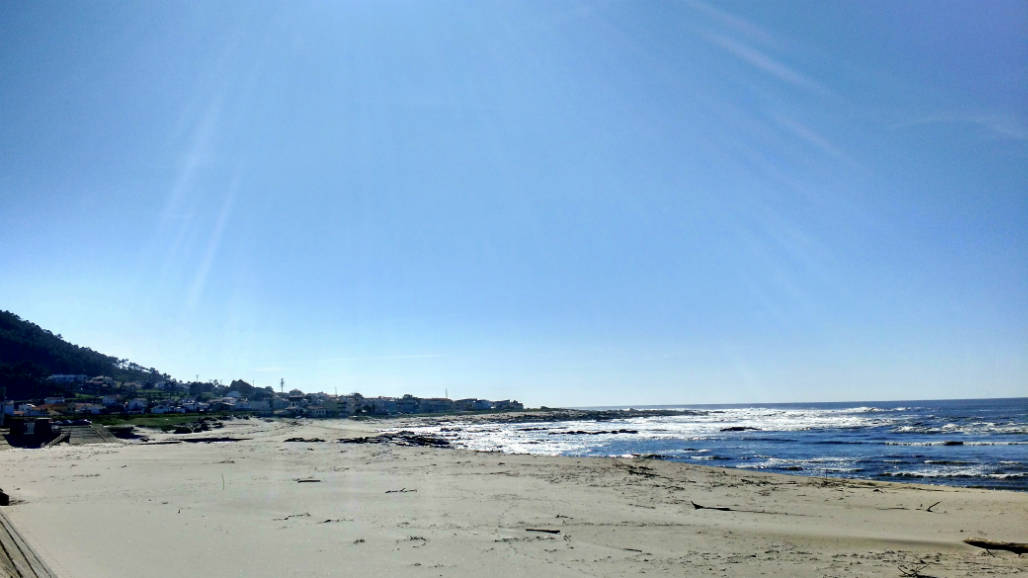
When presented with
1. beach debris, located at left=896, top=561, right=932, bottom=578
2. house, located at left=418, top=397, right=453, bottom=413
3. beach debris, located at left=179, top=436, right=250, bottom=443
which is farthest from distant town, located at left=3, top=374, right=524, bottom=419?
beach debris, located at left=896, top=561, right=932, bottom=578

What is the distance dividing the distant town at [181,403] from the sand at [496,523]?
5021 centimetres

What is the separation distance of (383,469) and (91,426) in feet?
106

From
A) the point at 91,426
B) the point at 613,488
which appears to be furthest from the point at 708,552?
the point at 91,426

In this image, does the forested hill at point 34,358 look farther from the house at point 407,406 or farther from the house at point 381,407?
the house at point 407,406

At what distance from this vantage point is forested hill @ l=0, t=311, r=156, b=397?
95.2 meters

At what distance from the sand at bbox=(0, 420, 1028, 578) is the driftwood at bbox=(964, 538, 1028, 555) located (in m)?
0.30

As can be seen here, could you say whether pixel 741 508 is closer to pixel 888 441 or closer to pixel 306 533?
pixel 306 533

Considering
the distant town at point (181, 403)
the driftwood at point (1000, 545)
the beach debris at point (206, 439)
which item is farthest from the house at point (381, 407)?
the driftwood at point (1000, 545)

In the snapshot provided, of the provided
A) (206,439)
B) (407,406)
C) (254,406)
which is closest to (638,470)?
(206,439)

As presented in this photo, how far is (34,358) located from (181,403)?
4854 cm

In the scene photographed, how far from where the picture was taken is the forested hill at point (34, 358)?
95188 mm

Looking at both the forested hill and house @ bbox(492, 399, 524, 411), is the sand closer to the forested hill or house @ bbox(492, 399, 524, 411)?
the forested hill

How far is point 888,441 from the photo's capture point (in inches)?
1576

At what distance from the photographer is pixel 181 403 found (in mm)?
→ 101188
